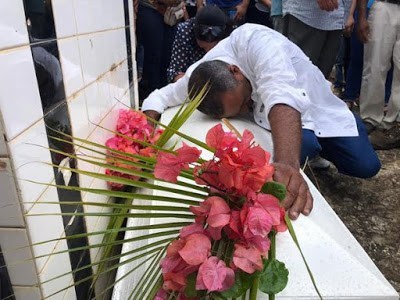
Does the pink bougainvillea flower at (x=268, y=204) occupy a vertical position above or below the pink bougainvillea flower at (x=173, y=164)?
below

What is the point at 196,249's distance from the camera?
0.63m

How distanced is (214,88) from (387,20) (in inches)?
82.6

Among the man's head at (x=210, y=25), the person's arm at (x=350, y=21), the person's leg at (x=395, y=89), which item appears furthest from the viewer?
the person's arm at (x=350, y=21)

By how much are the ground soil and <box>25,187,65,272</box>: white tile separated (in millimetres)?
1273

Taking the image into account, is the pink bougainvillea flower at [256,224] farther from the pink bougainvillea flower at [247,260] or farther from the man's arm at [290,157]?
the man's arm at [290,157]

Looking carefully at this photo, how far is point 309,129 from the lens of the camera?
1.95 metres

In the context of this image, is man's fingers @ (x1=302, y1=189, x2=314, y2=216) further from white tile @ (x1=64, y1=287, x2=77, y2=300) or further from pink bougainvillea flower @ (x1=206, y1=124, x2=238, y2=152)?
white tile @ (x1=64, y1=287, x2=77, y2=300)

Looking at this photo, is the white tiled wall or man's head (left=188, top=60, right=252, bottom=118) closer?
the white tiled wall

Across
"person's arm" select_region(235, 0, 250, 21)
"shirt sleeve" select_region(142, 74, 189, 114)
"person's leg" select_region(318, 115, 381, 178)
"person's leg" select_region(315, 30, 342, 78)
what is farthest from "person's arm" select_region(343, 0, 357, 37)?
"shirt sleeve" select_region(142, 74, 189, 114)

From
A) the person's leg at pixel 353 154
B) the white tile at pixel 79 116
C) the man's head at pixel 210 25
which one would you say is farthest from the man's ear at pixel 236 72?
the man's head at pixel 210 25

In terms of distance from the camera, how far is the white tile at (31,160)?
66cm

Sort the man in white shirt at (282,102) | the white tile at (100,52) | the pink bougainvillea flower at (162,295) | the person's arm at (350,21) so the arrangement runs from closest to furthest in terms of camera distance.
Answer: the pink bougainvillea flower at (162,295) → the white tile at (100,52) → the man in white shirt at (282,102) → the person's arm at (350,21)

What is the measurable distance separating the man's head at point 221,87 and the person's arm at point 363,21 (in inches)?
73.4

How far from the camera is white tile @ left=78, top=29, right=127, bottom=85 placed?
1.03 m
